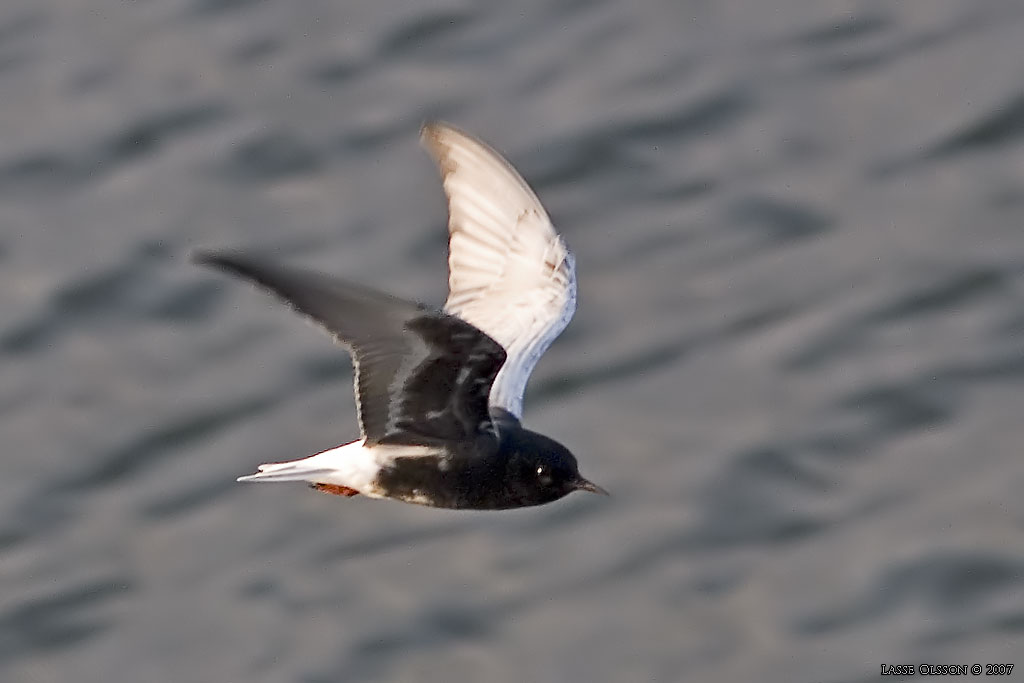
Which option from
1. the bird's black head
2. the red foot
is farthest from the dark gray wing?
the red foot

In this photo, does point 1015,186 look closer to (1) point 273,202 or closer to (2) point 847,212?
(2) point 847,212

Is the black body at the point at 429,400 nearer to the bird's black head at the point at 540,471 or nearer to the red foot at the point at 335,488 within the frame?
the bird's black head at the point at 540,471

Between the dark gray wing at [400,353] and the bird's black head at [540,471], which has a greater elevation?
the dark gray wing at [400,353]

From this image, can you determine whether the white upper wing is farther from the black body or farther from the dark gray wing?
the dark gray wing

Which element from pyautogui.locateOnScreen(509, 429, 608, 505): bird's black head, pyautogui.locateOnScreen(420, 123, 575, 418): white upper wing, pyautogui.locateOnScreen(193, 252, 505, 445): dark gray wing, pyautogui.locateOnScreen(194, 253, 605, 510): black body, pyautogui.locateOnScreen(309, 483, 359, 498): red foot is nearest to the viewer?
pyautogui.locateOnScreen(193, 252, 505, 445): dark gray wing

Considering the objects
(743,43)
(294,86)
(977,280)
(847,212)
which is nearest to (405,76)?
(294,86)

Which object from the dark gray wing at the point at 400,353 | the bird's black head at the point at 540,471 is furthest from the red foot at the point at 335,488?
the bird's black head at the point at 540,471

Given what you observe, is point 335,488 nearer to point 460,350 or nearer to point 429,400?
point 429,400
